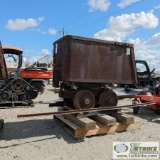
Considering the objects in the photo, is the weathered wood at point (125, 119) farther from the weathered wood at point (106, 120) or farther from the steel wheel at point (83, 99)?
the steel wheel at point (83, 99)

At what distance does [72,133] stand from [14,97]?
17.2ft

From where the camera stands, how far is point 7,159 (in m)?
4.39

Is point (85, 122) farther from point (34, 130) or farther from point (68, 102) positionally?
point (34, 130)

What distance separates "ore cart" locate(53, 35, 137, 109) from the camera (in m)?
5.86

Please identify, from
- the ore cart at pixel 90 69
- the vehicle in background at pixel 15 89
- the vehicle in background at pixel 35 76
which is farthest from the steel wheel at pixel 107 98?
the vehicle in background at pixel 35 76

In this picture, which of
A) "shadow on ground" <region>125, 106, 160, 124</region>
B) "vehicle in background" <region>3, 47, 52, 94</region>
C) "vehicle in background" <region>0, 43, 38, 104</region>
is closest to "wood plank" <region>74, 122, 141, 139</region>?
"shadow on ground" <region>125, 106, 160, 124</region>

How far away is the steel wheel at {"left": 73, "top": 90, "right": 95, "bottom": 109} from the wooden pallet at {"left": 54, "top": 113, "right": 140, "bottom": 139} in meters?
0.31

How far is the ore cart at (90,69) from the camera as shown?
5.86 m

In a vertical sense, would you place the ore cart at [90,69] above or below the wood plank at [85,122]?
above

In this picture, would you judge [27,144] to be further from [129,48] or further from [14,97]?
[14,97]

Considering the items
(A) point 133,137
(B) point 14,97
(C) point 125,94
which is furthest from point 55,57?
(C) point 125,94

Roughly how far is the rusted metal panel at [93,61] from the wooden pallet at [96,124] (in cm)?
92

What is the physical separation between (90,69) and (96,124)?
4.26ft

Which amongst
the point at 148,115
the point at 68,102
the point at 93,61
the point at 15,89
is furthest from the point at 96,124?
the point at 15,89
